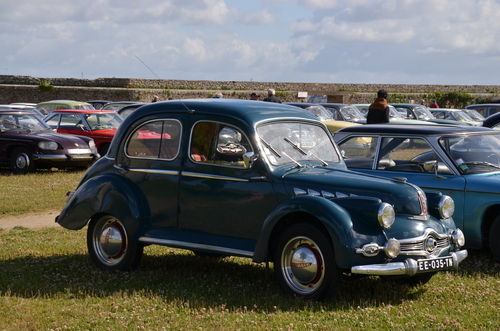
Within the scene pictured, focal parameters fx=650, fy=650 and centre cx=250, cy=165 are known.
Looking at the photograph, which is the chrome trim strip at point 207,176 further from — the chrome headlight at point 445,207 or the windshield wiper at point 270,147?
the chrome headlight at point 445,207

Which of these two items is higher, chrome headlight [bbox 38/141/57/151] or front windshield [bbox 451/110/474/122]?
front windshield [bbox 451/110/474/122]

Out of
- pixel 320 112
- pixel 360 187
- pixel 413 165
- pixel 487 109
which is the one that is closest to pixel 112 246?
pixel 360 187

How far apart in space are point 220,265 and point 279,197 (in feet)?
5.51

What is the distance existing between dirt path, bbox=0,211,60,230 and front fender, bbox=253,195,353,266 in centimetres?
525

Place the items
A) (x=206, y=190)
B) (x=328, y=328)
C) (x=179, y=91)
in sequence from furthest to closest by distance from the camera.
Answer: (x=179, y=91), (x=206, y=190), (x=328, y=328)

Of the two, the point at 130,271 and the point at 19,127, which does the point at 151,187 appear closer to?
the point at 130,271

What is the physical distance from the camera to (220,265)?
728 centimetres

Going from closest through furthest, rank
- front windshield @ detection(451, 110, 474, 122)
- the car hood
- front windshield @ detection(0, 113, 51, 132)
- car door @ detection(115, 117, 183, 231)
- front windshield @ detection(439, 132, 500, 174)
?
the car hood, car door @ detection(115, 117, 183, 231), front windshield @ detection(439, 132, 500, 174), front windshield @ detection(0, 113, 51, 132), front windshield @ detection(451, 110, 474, 122)

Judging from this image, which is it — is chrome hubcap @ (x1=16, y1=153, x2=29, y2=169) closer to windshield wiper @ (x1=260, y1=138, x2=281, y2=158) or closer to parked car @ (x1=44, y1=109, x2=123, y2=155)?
parked car @ (x1=44, y1=109, x2=123, y2=155)

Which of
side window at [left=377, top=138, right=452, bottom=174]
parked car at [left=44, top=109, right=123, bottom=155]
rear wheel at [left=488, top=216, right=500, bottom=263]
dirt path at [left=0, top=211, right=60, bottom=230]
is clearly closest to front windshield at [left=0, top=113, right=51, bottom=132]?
parked car at [left=44, top=109, right=123, bottom=155]

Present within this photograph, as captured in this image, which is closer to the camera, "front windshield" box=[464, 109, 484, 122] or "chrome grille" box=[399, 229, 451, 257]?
"chrome grille" box=[399, 229, 451, 257]

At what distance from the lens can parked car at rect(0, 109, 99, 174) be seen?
1571 cm

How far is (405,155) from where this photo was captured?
8250 mm

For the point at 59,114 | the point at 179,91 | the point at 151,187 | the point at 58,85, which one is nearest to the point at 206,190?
the point at 151,187
